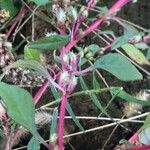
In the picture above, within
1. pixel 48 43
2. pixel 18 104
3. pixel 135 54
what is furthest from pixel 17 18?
pixel 18 104

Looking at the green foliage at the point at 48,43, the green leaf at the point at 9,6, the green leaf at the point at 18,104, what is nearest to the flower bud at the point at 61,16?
the green foliage at the point at 48,43

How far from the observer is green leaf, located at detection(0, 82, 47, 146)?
52 centimetres

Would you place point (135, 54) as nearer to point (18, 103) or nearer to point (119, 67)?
point (119, 67)

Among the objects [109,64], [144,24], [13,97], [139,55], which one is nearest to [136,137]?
[109,64]

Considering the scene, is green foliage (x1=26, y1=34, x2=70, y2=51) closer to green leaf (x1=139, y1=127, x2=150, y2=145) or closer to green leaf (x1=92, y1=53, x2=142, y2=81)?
green leaf (x1=92, y1=53, x2=142, y2=81)

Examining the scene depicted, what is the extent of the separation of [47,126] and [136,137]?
1.05ft

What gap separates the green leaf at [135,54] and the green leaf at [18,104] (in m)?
0.57

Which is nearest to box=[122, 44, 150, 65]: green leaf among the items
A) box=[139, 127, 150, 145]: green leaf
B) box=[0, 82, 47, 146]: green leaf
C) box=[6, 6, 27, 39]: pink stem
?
box=[6, 6, 27, 39]: pink stem

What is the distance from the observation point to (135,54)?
1.10 metres

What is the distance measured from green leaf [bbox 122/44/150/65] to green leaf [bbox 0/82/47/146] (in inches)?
22.4

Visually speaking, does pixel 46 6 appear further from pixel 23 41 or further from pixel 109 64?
pixel 109 64

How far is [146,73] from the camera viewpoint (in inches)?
46.1

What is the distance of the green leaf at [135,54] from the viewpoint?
3.58 feet

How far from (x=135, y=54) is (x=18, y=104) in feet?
2.02
